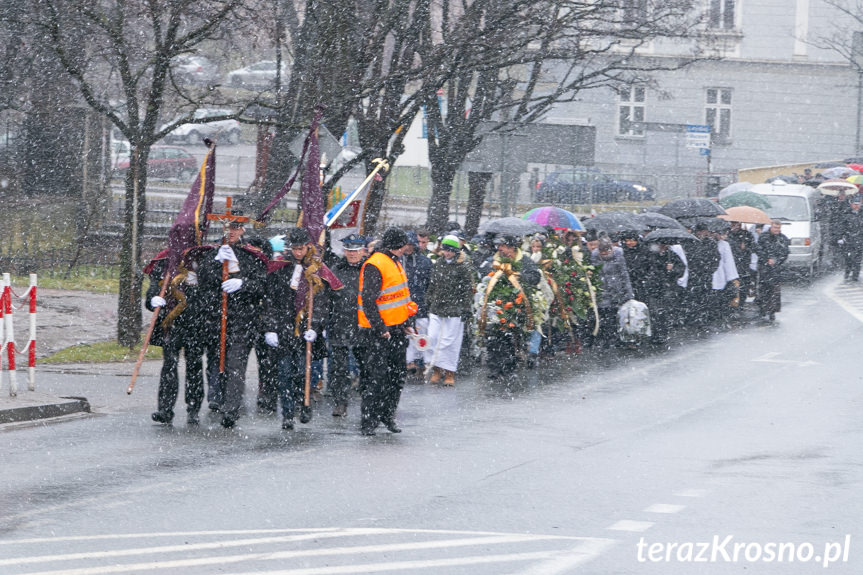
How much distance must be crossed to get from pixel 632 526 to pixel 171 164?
37937mm

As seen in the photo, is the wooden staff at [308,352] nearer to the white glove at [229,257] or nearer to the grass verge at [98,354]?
the white glove at [229,257]

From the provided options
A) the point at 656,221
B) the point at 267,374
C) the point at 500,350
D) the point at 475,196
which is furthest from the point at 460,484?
the point at 475,196

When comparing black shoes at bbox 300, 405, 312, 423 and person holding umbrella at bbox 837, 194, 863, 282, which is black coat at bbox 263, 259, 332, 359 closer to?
black shoes at bbox 300, 405, 312, 423

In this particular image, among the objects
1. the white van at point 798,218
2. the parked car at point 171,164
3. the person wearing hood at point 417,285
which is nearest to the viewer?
the person wearing hood at point 417,285

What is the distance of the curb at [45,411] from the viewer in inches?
473

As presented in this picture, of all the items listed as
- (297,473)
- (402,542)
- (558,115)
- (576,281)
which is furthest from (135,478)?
(558,115)

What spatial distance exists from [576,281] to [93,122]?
39.7 feet

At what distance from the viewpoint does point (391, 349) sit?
12.1 m

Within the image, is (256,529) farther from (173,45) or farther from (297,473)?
(173,45)

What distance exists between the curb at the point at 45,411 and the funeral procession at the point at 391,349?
2cm

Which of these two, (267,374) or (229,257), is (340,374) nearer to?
(267,374)

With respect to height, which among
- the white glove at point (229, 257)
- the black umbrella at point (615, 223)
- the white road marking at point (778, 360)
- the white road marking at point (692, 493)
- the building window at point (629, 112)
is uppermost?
the building window at point (629, 112)

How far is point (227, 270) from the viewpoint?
12078mm

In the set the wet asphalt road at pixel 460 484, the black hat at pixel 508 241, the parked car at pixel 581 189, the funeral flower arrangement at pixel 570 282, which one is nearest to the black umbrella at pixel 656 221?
the funeral flower arrangement at pixel 570 282
